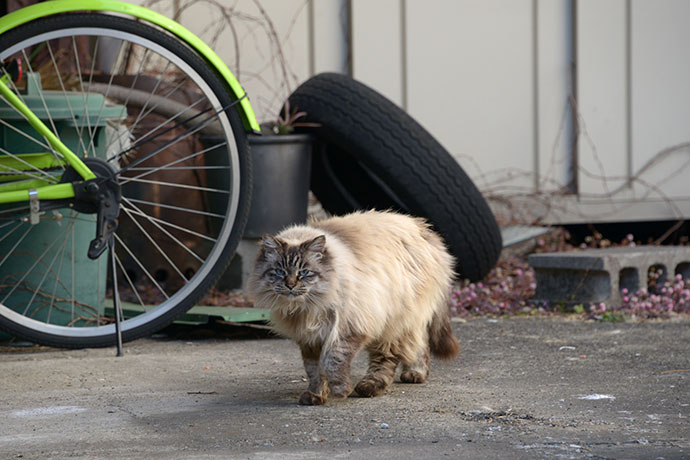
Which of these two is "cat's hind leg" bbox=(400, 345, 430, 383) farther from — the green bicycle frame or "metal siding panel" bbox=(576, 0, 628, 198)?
"metal siding panel" bbox=(576, 0, 628, 198)

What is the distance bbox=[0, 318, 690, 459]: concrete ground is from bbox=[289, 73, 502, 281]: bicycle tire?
2.23ft

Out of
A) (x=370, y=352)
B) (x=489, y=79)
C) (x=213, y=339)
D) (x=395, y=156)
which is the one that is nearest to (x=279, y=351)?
(x=213, y=339)

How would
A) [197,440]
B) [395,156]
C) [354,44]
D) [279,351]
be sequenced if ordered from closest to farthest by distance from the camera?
[197,440], [279,351], [395,156], [354,44]

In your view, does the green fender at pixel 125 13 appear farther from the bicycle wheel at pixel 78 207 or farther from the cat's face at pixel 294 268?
the cat's face at pixel 294 268

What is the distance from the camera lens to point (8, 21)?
10.5 ft

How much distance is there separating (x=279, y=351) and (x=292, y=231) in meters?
0.83

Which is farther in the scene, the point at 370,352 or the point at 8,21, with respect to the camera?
the point at 8,21

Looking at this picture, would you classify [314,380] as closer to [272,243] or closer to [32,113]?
[272,243]

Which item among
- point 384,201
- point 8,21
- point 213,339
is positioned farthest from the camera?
point 384,201

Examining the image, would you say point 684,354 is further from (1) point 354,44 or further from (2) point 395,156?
(1) point 354,44

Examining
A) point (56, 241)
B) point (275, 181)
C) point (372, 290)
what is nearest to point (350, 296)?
point (372, 290)

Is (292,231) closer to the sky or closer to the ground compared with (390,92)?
closer to the ground

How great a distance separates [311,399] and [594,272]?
217 cm

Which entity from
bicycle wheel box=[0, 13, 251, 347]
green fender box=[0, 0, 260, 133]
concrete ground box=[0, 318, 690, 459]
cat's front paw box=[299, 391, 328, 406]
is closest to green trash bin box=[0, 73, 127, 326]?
bicycle wheel box=[0, 13, 251, 347]
